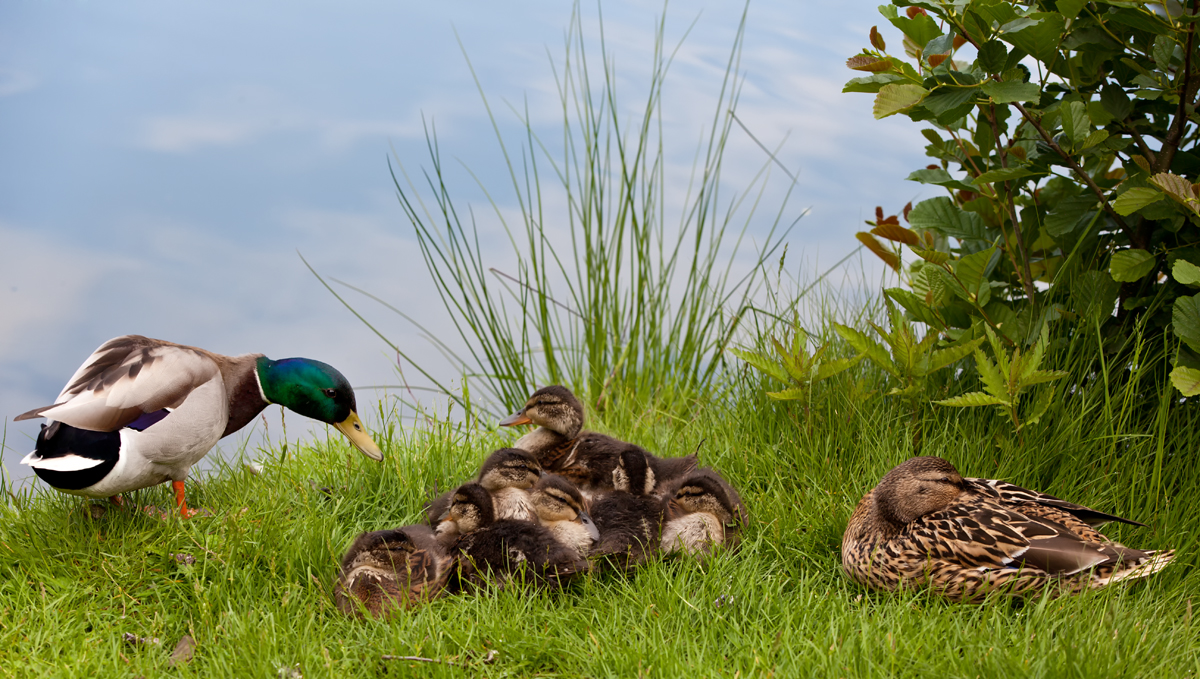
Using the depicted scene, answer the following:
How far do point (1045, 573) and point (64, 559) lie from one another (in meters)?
4.17

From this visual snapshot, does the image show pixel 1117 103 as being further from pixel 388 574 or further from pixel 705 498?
pixel 388 574

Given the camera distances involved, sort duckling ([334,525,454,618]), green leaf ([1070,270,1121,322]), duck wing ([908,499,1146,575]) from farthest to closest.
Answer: green leaf ([1070,270,1121,322]) < duckling ([334,525,454,618]) < duck wing ([908,499,1146,575])

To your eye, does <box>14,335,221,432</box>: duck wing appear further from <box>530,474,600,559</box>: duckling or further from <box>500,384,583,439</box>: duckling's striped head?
<box>530,474,600,559</box>: duckling

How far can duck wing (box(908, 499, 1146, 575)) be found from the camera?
3.29 meters

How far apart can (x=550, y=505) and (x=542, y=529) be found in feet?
0.55

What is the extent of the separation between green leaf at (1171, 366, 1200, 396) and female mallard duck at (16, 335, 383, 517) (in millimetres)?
3662

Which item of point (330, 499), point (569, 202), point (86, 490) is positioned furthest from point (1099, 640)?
point (569, 202)

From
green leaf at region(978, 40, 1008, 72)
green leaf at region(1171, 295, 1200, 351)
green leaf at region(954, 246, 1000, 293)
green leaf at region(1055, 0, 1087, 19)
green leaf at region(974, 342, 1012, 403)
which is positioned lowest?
green leaf at region(974, 342, 1012, 403)

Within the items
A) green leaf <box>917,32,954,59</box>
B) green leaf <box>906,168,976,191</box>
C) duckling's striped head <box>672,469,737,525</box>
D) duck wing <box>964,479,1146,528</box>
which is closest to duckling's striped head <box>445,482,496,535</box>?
duckling's striped head <box>672,469,737,525</box>

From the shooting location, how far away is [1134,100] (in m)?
4.43

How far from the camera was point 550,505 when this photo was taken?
389 centimetres

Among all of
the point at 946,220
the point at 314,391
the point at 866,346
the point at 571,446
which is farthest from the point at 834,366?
the point at 314,391

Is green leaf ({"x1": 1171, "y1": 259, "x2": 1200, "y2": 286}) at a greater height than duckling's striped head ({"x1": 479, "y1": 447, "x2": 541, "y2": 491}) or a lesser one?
greater

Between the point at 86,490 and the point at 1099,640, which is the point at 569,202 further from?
the point at 1099,640
